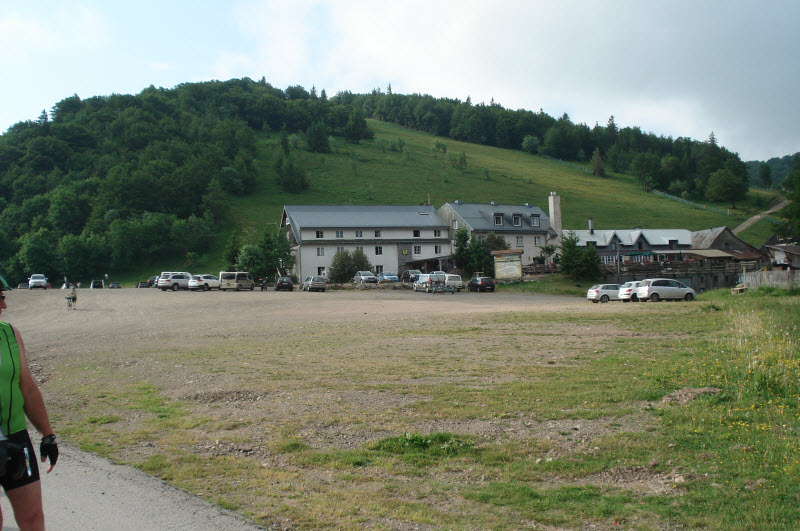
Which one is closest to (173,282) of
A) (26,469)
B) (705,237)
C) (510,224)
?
(510,224)

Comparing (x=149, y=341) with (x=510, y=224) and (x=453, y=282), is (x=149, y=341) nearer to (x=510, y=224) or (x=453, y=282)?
(x=453, y=282)

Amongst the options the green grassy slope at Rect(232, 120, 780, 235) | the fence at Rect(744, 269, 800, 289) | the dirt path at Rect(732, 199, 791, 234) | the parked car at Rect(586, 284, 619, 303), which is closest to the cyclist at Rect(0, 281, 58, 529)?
the parked car at Rect(586, 284, 619, 303)

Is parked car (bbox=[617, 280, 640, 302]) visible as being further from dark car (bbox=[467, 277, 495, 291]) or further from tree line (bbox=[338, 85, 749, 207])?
tree line (bbox=[338, 85, 749, 207])

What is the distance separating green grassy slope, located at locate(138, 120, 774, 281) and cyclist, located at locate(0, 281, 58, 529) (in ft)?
260

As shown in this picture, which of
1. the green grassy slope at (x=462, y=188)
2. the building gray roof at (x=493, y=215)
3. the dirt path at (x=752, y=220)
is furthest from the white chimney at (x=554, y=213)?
the dirt path at (x=752, y=220)

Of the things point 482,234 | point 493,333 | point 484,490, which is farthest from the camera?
point 482,234

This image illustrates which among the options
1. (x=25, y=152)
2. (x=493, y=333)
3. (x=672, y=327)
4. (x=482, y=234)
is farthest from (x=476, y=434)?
(x=25, y=152)

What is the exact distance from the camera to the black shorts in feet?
14.0

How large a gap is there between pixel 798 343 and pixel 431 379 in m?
9.71

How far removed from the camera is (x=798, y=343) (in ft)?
49.3

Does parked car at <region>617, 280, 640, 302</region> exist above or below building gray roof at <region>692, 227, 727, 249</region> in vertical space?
below

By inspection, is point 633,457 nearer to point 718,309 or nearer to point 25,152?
point 718,309

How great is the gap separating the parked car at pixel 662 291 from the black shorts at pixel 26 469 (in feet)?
137

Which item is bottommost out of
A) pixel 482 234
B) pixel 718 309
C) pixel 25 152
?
pixel 718 309
